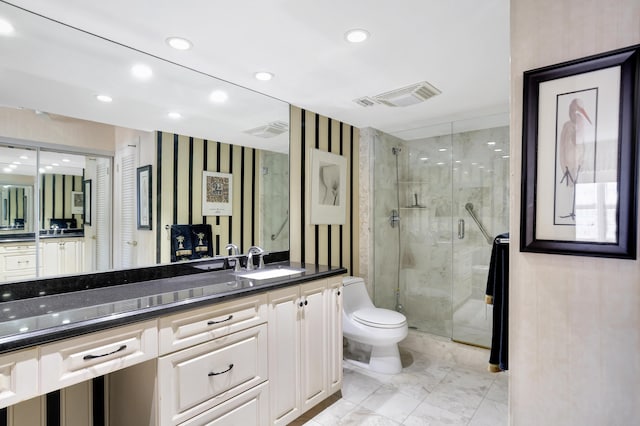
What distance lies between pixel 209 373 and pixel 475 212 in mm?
2941

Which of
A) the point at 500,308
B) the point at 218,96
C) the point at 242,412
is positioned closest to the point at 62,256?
the point at 242,412

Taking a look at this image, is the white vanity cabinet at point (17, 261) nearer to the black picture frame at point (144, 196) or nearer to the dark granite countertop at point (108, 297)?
the dark granite countertop at point (108, 297)

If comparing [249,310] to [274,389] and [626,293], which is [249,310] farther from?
[626,293]

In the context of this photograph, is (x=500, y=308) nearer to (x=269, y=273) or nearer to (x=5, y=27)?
(x=269, y=273)

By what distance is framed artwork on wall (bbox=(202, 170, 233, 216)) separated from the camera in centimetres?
218

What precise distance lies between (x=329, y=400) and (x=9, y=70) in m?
2.64

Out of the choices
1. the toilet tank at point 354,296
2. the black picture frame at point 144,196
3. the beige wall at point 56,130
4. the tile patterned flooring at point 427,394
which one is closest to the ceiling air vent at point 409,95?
the toilet tank at point 354,296

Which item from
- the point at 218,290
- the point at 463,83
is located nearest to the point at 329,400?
the point at 218,290

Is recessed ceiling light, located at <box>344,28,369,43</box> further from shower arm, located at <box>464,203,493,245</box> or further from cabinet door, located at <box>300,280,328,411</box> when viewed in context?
shower arm, located at <box>464,203,493,245</box>

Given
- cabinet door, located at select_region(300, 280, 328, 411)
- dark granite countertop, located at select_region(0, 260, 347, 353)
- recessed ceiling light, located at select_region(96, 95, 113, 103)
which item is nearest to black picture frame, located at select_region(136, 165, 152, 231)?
dark granite countertop, located at select_region(0, 260, 347, 353)

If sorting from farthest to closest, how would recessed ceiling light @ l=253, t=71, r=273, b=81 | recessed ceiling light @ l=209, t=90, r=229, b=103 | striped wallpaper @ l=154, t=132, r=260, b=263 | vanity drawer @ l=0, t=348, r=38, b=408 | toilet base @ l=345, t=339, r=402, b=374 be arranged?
toilet base @ l=345, t=339, r=402, b=374, recessed ceiling light @ l=209, t=90, r=229, b=103, recessed ceiling light @ l=253, t=71, r=273, b=81, striped wallpaper @ l=154, t=132, r=260, b=263, vanity drawer @ l=0, t=348, r=38, b=408

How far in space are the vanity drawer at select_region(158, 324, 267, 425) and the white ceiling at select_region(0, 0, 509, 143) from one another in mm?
1537

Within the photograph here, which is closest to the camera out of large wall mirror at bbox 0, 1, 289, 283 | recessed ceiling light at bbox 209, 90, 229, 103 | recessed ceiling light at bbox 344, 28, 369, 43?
large wall mirror at bbox 0, 1, 289, 283

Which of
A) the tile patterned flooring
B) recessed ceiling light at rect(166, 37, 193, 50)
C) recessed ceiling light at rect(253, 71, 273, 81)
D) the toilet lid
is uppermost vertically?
recessed ceiling light at rect(253, 71, 273, 81)
